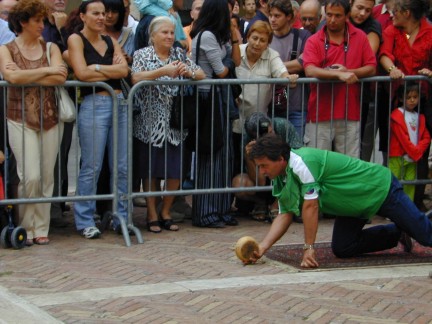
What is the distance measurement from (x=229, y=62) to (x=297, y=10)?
2.81m

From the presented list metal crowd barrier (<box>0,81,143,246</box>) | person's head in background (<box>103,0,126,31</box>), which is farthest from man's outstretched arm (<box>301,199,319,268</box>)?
person's head in background (<box>103,0,126,31</box>)

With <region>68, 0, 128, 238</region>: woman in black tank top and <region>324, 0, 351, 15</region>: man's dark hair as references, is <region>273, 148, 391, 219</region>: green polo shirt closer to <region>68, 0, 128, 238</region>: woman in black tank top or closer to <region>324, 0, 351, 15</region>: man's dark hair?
<region>68, 0, 128, 238</region>: woman in black tank top

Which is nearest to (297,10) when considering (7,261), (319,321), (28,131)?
(28,131)

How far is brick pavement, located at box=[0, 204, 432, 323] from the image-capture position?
20.1 ft

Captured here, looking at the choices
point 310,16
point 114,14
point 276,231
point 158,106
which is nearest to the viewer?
point 276,231

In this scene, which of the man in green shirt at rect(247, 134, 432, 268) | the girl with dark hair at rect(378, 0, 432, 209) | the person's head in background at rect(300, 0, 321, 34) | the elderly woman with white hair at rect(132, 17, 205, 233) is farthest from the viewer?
the person's head in background at rect(300, 0, 321, 34)

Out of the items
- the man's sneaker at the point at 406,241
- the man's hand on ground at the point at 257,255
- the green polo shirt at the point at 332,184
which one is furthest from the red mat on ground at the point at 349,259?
the green polo shirt at the point at 332,184

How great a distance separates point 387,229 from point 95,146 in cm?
267

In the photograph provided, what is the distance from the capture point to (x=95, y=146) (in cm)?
862

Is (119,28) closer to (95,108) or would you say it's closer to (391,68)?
(95,108)

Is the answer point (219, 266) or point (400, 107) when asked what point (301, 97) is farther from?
point (219, 266)

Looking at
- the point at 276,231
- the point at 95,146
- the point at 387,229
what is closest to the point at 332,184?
the point at 276,231

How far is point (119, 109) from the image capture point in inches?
343

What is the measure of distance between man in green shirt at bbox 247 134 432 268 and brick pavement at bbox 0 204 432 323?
331 millimetres
